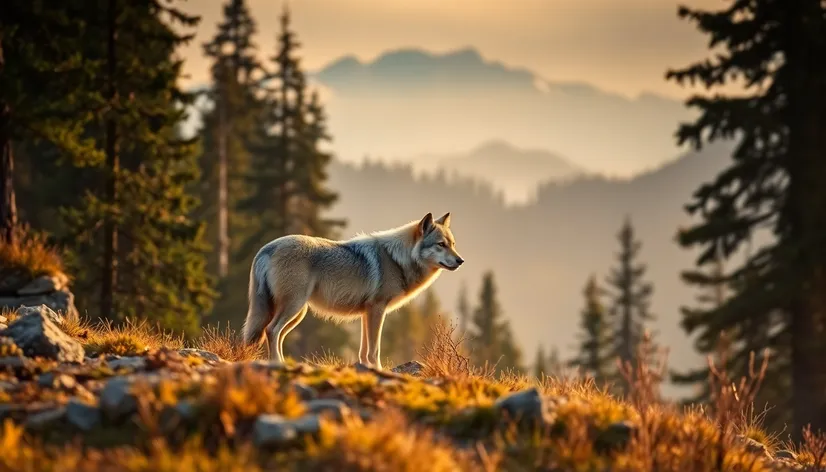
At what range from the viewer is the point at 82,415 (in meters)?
6.00

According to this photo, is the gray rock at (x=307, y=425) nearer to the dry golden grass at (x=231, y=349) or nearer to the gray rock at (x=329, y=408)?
the gray rock at (x=329, y=408)

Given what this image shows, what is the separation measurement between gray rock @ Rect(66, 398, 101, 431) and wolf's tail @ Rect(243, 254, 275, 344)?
4.58m

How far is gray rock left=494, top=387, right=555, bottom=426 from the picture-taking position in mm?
6559

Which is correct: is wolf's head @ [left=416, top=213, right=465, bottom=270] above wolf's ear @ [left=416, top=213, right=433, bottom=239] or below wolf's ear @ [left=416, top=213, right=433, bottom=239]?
below

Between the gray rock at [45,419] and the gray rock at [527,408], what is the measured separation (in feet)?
11.7

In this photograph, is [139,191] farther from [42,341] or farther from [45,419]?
[45,419]

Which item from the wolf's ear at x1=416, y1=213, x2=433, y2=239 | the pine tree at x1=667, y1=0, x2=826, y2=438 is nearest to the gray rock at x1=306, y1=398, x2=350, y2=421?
the wolf's ear at x1=416, y1=213, x2=433, y2=239

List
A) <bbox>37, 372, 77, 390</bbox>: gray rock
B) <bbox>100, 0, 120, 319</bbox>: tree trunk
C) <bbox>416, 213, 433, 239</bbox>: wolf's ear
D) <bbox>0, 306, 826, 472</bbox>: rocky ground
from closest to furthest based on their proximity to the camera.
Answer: <bbox>0, 306, 826, 472</bbox>: rocky ground
<bbox>37, 372, 77, 390</bbox>: gray rock
<bbox>416, 213, 433, 239</bbox>: wolf's ear
<bbox>100, 0, 120, 319</bbox>: tree trunk

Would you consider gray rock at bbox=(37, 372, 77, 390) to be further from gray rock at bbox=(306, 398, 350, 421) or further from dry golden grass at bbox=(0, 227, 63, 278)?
dry golden grass at bbox=(0, 227, 63, 278)

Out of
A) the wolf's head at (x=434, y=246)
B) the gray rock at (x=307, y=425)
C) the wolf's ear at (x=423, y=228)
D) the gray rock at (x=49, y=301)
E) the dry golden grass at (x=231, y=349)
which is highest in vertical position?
the wolf's ear at (x=423, y=228)

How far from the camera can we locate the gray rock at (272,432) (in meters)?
Result: 5.45

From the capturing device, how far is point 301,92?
39438mm

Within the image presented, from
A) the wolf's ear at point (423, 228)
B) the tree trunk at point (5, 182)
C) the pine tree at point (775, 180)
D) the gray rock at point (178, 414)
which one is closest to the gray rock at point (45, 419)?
the gray rock at point (178, 414)

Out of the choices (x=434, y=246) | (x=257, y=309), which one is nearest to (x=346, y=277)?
(x=257, y=309)
